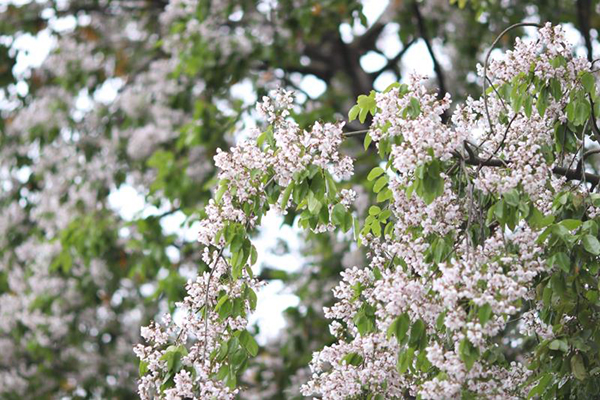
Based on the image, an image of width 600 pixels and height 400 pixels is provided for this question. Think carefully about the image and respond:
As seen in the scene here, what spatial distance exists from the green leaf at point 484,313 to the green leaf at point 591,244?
499mm

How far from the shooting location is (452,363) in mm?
2650

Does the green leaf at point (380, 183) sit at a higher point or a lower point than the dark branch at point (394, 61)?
lower

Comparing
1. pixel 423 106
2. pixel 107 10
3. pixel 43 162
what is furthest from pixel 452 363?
pixel 107 10

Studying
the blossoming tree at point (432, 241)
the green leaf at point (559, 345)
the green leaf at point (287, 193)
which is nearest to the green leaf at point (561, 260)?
the blossoming tree at point (432, 241)

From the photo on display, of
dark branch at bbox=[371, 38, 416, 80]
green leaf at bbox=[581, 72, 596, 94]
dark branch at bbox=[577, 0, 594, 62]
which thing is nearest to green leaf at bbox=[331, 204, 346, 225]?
green leaf at bbox=[581, 72, 596, 94]

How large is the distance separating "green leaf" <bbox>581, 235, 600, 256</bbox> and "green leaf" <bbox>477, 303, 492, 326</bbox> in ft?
1.64

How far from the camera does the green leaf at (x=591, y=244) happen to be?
9.41 ft

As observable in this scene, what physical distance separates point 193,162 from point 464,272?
4.96 m

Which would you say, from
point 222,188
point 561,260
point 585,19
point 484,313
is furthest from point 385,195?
point 585,19

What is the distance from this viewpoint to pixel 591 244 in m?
2.89

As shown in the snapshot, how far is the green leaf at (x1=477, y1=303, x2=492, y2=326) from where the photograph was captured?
8.46ft

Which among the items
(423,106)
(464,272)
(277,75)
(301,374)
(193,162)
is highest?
(277,75)

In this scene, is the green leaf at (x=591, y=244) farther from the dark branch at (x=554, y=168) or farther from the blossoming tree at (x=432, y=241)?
the dark branch at (x=554, y=168)

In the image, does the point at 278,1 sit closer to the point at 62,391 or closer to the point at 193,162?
the point at 193,162
